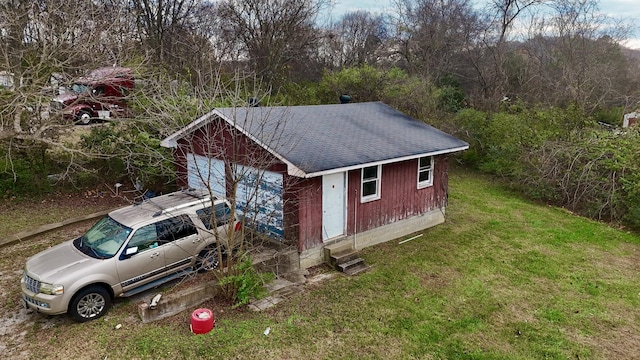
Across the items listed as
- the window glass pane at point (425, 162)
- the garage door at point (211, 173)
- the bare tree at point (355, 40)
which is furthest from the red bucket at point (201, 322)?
the bare tree at point (355, 40)

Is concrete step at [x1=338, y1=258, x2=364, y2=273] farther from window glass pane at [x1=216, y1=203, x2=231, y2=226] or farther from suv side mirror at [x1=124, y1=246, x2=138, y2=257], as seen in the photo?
suv side mirror at [x1=124, y1=246, x2=138, y2=257]

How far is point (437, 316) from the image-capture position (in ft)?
27.1

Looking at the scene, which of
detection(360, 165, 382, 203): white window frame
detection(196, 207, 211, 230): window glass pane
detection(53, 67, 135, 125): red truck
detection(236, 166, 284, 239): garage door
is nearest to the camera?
detection(196, 207, 211, 230): window glass pane

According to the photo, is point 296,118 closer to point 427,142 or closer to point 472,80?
point 427,142

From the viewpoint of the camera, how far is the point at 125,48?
15.1 meters

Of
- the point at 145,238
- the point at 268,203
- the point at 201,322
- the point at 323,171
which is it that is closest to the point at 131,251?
the point at 145,238

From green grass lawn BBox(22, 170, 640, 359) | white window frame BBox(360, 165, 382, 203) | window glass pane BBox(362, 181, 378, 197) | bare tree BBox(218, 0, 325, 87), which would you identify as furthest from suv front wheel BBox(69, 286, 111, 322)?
bare tree BBox(218, 0, 325, 87)

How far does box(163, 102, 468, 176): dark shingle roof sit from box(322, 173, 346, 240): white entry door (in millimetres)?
651

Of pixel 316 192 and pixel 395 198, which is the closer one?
pixel 316 192

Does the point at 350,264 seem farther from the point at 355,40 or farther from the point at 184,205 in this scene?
the point at 355,40

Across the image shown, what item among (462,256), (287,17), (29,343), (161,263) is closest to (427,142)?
(462,256)

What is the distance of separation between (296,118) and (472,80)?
24.8 m

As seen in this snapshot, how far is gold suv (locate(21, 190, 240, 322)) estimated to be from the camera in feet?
24.6

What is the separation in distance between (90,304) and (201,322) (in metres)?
2.26
